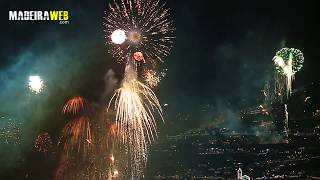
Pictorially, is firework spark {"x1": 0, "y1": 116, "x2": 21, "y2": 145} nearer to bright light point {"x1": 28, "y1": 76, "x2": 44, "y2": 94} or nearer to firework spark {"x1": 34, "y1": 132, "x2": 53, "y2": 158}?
firework spark {"x1": 34, "y1": 132, "x2": 53, "y2": 158}

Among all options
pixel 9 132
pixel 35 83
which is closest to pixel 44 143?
pixel 9 132

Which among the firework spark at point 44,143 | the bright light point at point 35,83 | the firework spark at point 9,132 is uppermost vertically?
the bright light point at point 35,83

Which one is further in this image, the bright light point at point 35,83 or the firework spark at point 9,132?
the firework spark at point 9,132

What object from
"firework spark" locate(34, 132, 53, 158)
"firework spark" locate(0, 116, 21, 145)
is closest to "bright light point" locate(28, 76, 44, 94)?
"firework spark" locate(34, 132, 53, 158)

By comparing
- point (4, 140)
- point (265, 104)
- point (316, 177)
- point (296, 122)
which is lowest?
point (316, 177)

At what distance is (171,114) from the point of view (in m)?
131

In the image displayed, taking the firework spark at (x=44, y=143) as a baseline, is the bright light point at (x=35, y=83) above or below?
above

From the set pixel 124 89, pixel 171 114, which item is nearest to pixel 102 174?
pixel 124 89

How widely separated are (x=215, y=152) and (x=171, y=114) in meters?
24.9

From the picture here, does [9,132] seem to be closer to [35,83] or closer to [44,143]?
[44,143]

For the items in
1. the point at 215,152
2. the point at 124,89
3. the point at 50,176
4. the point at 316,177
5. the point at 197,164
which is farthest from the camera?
the point at 215,152

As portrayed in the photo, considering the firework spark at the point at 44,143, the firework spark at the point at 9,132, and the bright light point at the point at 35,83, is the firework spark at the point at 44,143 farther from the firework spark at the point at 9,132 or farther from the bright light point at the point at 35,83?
the bright light point at the point at 35,83

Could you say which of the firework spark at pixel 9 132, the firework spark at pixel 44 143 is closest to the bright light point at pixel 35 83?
the firework spark at pixel 44 143

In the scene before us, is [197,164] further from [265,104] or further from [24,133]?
[265,104]
